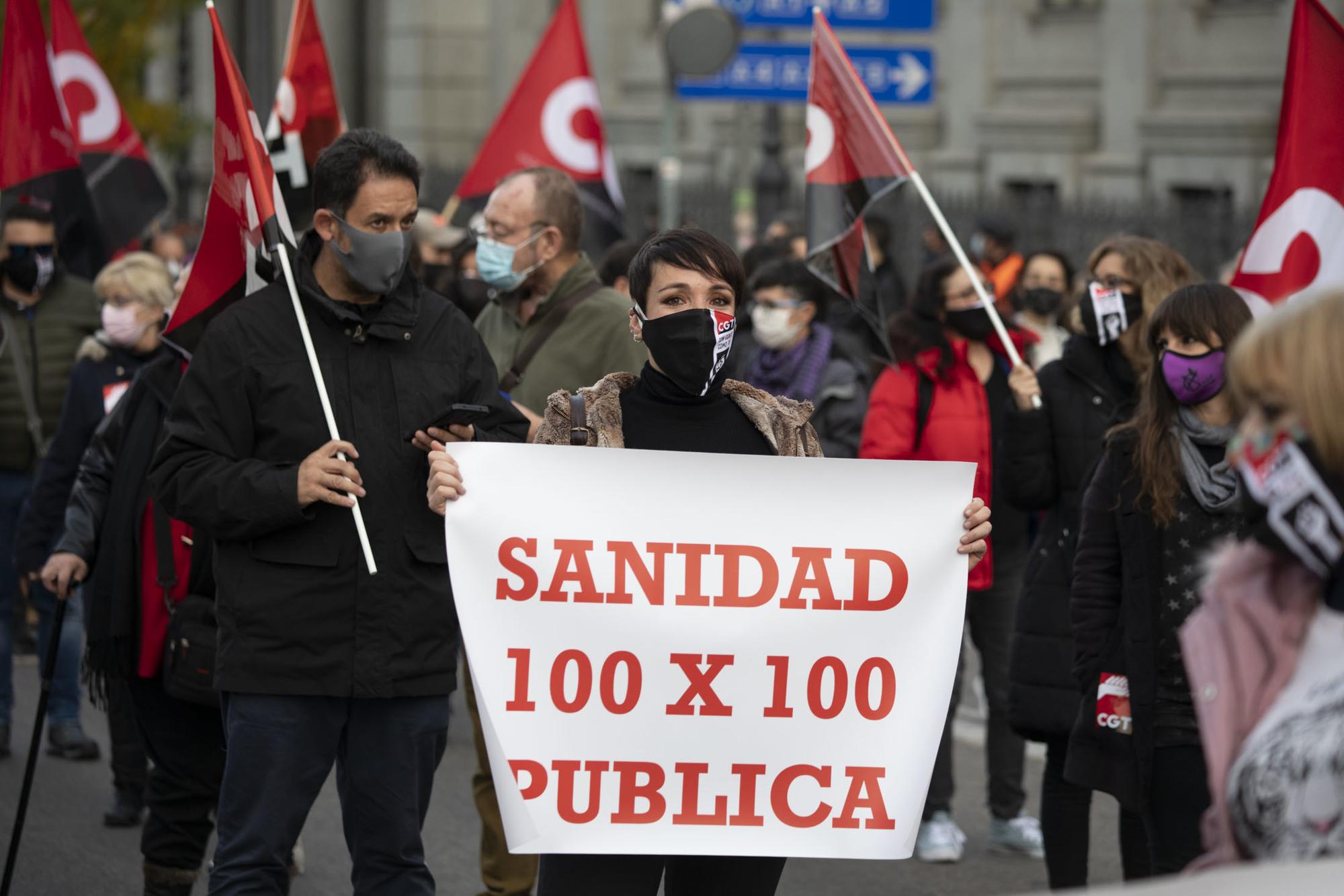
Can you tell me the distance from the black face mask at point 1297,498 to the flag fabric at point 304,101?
534 centimetres

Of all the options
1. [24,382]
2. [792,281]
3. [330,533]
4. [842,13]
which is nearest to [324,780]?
[330,533]

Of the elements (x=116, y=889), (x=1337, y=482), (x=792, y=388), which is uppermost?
(x=1337, y=482)

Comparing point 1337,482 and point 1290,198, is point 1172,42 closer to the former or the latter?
point 1290,198

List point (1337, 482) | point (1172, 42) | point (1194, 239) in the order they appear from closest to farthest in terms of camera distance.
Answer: point (1337, 482) < point (1194, 239) < point (1172, 42)

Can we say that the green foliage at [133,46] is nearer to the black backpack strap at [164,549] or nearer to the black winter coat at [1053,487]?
the black backpack strap at [164,549]

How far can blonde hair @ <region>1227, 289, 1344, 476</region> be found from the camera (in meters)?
2.63

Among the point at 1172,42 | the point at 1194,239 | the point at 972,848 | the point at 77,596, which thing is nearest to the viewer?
the point at 972,848

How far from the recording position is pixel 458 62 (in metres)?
31.7

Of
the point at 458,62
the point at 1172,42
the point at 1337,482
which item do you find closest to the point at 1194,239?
the point at 1172,42

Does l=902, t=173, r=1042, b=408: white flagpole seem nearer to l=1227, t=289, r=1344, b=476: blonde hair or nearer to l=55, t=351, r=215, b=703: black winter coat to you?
l=55, t=351, r=215, b=703: black winter coat

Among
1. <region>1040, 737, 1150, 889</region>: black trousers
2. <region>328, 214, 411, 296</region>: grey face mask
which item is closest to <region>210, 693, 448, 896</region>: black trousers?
<region>328, 214, 411, 296</region>: grey face mask

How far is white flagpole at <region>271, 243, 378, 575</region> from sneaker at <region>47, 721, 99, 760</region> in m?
4.24

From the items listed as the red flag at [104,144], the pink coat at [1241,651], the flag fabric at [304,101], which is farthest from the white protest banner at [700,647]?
the red flag at [104,144]

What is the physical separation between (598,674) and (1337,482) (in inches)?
71.2
